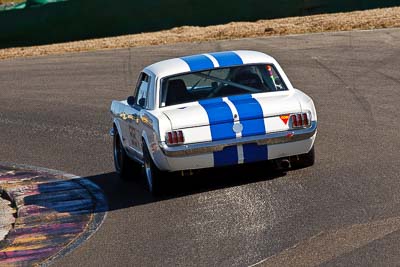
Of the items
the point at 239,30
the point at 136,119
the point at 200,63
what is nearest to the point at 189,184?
the point at 136,119

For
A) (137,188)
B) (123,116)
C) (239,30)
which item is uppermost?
(123,116)

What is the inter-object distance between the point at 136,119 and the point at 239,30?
54.9 feet

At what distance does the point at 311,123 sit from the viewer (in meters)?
11.2

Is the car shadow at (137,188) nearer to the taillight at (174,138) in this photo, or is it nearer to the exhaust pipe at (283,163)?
the exhaust pipe at (283,163)

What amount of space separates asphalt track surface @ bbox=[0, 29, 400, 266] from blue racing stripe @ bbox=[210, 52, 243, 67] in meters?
1.20

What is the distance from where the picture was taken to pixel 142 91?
1256cm

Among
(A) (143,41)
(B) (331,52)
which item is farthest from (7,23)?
(B) (331,52)

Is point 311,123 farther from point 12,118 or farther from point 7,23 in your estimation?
point 7,23

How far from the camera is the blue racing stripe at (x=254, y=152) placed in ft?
36.0

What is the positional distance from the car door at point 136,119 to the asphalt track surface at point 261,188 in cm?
46

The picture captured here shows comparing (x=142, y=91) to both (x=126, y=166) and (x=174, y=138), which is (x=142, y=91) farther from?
(x=174, y=138)

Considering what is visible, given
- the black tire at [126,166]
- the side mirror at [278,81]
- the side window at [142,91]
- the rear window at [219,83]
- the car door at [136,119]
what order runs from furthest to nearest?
the black tire at [126,166] → the side window at [142,91] → the car door at [136,119] → the side mirror at [278,81] → the rear window at [219,83]

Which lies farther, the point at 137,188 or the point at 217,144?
the point at 137,188

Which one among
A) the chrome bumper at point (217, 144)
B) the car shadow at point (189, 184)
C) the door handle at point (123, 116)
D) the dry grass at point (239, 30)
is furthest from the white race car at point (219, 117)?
the dry grass at point (239, 30)
